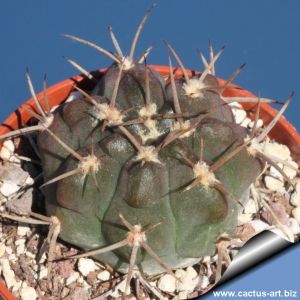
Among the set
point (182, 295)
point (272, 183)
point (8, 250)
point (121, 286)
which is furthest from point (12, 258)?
point (272, 183)

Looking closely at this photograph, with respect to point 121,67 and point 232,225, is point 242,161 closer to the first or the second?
point 232,225

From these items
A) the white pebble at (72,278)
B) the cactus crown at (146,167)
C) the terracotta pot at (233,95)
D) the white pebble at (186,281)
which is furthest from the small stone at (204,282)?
the terracotta pot at (233,95)

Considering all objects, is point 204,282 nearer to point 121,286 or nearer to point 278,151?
point 121,286

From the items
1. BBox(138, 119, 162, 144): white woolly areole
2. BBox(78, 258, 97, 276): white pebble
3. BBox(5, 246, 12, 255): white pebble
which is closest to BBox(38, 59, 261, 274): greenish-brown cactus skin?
BBox(138, 119, 162, 144): white woolly areole

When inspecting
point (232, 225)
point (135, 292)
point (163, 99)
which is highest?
point (163, 99)

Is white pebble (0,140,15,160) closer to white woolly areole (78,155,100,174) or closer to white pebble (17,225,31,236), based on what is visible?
white pebble (17,225,31,236)

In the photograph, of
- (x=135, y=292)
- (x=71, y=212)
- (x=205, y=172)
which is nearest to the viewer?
(x=205, y=172)

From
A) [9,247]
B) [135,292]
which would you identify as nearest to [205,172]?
[135,292]
